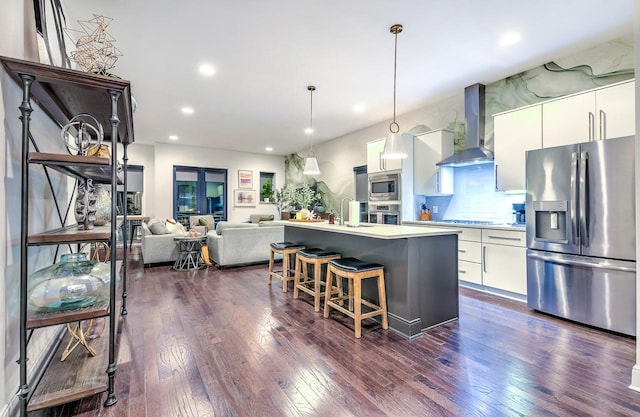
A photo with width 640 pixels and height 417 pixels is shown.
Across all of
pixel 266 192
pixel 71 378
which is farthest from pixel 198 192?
pixel 71 378

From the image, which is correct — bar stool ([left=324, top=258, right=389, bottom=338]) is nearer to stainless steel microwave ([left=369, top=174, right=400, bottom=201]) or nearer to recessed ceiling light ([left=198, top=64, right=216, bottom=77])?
stainless steel microwave ([left=369, top=174, right=400, bottom=201])

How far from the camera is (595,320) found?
2.76 metres

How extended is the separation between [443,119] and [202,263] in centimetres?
503

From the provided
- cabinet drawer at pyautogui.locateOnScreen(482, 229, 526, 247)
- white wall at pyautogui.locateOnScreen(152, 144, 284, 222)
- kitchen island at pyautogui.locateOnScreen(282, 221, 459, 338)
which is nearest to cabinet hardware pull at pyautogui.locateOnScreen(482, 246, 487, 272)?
cabinet drawer at pyautogui.locateOnScreen(482, 229, 526, 247)

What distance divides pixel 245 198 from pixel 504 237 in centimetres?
750

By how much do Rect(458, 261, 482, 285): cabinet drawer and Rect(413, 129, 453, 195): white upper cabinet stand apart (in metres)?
1.27

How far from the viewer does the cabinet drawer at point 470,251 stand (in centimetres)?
393

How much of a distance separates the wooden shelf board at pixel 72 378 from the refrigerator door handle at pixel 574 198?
395 centimetres

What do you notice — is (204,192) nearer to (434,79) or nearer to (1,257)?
(434,79)

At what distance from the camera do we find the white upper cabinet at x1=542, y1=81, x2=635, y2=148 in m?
2.86

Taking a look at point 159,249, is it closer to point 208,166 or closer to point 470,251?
point 208,166

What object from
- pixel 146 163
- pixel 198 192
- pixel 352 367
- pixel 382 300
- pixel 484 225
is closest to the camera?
pixel 352 367

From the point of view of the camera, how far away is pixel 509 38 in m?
3.13

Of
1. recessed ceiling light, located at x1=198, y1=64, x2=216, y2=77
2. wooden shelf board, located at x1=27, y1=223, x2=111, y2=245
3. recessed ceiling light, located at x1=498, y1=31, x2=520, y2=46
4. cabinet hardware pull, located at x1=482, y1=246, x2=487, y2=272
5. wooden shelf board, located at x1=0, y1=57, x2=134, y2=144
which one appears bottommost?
cabinet hardware pull, located at x1=482, y1=246, x2=487, y2=272
